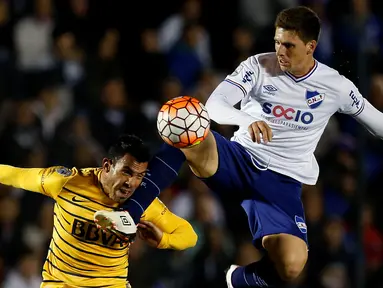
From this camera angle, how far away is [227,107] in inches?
198

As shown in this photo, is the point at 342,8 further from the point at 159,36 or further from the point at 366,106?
the point at 366,106

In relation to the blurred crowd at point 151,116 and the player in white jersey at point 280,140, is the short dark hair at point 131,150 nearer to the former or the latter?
the player in white jersey at point 280,140

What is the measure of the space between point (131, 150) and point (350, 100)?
4.24 ft

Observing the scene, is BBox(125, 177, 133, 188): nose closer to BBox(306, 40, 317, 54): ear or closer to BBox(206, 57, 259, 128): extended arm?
BBox(206, 57, 259, 128): extended arm

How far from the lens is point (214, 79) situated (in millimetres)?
9109

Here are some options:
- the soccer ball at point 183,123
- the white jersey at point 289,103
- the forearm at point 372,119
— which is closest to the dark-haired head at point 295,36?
the white jersey at point 289,103

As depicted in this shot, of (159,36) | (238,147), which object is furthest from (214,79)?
(238,147)

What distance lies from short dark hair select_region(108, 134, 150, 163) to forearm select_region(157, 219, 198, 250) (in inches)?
20.4

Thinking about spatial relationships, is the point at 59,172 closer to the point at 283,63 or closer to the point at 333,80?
the point at 283,63

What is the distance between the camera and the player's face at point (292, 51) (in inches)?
205

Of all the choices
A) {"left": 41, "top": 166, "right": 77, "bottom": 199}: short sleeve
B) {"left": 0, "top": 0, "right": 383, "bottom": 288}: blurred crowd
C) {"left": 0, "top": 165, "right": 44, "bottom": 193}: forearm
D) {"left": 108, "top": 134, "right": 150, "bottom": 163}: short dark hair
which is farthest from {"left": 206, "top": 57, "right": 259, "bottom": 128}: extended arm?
{"left": 0, "top": 0, "right": 383, "bottom": 288}: blurred crowd

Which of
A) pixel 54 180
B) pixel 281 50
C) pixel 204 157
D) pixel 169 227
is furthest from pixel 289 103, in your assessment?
pixel 54 180

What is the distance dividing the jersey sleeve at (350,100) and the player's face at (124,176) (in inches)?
47.5

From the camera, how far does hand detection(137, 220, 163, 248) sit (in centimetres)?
532
